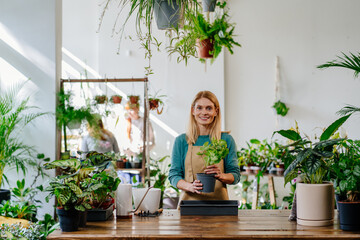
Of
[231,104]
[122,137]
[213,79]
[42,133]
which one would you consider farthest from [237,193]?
[42,133]

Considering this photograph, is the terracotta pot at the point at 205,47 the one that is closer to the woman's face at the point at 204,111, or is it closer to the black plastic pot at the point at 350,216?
the woman's face at the point at 204,111

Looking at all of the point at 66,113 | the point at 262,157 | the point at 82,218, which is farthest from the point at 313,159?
the point at 262,157

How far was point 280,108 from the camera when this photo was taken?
7758mm

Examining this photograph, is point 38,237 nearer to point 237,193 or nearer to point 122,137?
point 122,137

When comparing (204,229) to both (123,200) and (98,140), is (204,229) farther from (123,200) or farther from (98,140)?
(98,140)

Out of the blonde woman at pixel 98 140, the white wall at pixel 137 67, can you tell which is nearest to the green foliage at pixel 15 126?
the blonde woman at pixel 98 140

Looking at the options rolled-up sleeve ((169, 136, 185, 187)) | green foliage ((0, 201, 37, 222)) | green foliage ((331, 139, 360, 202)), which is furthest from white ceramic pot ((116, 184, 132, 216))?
green foliage ((0, 201, 37, 222))

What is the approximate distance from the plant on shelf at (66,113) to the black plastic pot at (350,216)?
11.1ft

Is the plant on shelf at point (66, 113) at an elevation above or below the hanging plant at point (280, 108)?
below

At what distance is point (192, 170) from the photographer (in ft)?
11.9

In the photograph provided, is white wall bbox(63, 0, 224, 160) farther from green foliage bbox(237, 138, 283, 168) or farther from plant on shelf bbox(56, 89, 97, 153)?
plant on shelf bbox(56, 89, 97, 153)

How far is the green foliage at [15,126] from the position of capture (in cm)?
479

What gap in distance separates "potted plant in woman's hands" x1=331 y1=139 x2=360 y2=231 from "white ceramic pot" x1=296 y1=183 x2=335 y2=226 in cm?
6

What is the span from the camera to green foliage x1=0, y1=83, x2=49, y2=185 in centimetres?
479
